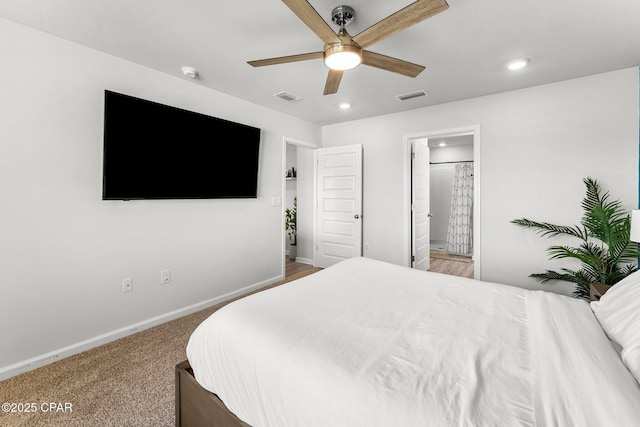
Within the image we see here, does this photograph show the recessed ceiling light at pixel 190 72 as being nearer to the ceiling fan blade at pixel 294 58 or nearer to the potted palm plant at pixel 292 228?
the ceiling fan blade at pixel 294 58

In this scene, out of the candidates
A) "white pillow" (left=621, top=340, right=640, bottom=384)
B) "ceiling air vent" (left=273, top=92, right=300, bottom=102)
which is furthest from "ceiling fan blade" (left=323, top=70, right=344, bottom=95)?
"white pillow" (left=621, top=340, right=640, bottom=384)

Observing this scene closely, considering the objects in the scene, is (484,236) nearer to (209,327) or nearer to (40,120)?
(209,327)

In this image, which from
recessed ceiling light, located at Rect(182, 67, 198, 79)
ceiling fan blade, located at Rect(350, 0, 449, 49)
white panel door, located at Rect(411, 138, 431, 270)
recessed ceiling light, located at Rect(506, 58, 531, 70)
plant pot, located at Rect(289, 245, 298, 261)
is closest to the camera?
ceiling fan blade, located at Rect(350, 0, 449, 49)

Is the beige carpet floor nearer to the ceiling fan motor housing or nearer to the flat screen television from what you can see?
the flat screen television

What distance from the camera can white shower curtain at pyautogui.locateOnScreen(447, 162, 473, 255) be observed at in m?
5.67

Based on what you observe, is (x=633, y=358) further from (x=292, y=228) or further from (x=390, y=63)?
(x=292, y=228)

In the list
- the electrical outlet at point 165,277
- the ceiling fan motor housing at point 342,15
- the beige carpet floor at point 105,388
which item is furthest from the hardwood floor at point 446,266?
the ceiling fan motor housing at point 342,15

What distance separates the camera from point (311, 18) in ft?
4.76

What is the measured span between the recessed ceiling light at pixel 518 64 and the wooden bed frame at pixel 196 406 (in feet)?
10.8

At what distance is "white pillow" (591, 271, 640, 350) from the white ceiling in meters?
1.73

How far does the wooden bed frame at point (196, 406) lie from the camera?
3.83ft

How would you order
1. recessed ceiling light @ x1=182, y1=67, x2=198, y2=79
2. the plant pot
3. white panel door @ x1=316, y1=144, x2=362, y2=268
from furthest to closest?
the plant pot
white panel door @ x1=316, y1=144, x2=362, y2=268
recessed ceiling light @ x1=182, y1=67, x2=198, y2=79

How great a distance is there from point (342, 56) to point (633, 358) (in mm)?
1912

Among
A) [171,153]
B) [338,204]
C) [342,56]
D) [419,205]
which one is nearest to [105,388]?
[171,153]
